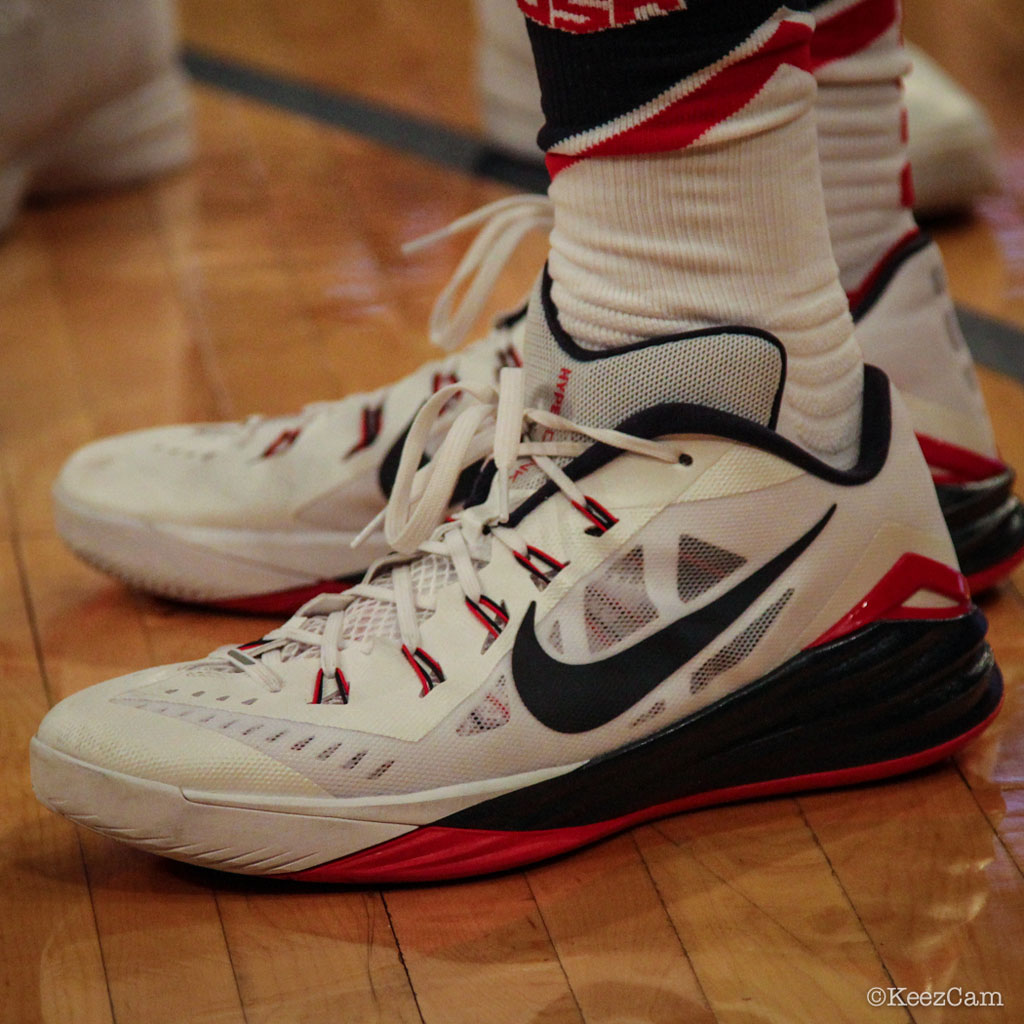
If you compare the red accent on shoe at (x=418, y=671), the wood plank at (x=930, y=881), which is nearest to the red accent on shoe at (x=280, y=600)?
the red accent on shoe at (x=418, y=671)

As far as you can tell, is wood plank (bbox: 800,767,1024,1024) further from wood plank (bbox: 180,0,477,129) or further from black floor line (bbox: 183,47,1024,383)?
wood plank (bbox: 180,0,477,129)

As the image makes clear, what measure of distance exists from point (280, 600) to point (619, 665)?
340 millimetres

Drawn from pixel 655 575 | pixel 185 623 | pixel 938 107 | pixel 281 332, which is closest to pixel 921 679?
pixel 655 575

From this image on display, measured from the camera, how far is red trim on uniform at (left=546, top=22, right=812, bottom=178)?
0.64 meters

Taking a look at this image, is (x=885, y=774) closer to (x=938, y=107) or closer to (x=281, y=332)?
(x=281, y=332)

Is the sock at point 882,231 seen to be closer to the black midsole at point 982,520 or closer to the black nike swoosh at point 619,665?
the black midsole at point 982,520

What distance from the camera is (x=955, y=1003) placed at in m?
0.65

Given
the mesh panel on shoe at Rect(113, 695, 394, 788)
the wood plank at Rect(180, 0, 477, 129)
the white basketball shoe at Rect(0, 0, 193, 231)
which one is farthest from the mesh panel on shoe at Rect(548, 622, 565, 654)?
the wood plank at Rect(180, 0, 477, 129)

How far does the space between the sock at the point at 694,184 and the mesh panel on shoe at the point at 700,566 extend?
76mm

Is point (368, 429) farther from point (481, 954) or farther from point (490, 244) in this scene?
point (481, 954)

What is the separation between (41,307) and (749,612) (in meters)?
1.04

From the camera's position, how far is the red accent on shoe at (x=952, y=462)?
0.90 metres

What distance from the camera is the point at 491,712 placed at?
71cm

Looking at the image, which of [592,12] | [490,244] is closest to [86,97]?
[490,244]
